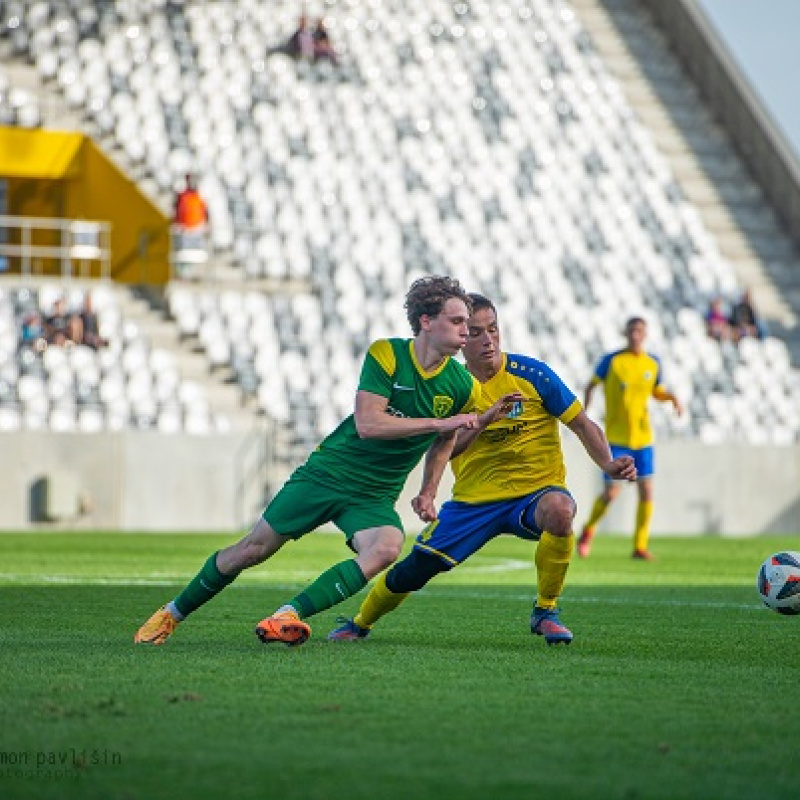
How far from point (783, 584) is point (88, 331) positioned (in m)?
14.4

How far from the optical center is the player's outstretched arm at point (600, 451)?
307 inches

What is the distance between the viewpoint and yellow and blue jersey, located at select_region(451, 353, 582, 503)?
8.31 metres

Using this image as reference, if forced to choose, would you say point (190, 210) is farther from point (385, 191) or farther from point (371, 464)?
point (371, 464)

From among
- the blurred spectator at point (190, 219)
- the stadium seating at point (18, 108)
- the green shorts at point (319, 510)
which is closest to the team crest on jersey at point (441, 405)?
the green shorts at point (319, 510)

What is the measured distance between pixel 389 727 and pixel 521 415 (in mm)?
3325

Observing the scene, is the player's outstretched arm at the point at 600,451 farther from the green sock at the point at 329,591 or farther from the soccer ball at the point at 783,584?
the soccer ball at the point at 783,584

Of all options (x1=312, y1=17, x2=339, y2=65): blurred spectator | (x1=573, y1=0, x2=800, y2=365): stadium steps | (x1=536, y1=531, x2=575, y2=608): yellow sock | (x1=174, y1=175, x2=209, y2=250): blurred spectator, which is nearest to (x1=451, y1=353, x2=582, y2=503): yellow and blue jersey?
(x1=536, y1=531, x2=575, y2=608): yellow sock

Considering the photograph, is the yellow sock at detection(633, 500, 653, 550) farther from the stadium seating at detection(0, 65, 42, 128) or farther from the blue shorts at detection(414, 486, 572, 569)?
the stadium seating at detection(0, 65, 42, 128)

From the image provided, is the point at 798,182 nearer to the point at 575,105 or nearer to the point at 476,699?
the point at 575,105

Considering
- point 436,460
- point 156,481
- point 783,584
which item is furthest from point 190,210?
point 436,460

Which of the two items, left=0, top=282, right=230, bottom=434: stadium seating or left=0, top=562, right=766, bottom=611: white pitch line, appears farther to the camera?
left=0, top=282, right=230, bottom=434: stadium seating

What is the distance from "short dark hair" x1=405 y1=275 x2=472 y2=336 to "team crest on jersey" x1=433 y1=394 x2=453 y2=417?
29 centimetres

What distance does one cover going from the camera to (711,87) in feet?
112

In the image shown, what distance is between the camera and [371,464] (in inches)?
302
